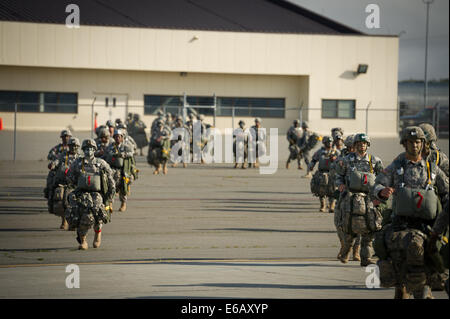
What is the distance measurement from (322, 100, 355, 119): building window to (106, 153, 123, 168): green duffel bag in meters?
31.0

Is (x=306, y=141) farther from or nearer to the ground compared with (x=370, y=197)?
farther from the ground

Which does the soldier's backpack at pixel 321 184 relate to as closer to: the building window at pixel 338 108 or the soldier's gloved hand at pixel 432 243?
the soldier's gloved hand at pixel 432 243

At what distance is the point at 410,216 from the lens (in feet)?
26.5

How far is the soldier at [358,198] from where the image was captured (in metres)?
10.7

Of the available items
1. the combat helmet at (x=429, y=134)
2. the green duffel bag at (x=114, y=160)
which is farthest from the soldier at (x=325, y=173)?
the combat helmet at (x=429, y=134)

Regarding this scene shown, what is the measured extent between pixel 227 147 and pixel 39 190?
56.9ft

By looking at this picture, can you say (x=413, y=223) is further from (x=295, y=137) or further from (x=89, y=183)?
(x=295, y=137)

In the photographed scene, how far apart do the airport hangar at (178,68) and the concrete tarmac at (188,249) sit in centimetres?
2254

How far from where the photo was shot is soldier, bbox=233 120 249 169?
95.5 ft

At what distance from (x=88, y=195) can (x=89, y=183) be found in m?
0.22

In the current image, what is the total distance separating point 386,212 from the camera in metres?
8.87

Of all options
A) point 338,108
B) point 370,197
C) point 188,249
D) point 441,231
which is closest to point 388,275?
point 441,231
